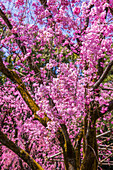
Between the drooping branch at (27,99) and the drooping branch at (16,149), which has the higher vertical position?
the drooping branch at (27,99)

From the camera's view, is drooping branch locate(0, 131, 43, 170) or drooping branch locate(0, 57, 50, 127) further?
drooping branch locate(0, 57, 50, 127)

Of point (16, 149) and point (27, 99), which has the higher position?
point (27, 99)

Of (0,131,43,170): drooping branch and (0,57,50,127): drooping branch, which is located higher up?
(0,57,50,127): drooping branch

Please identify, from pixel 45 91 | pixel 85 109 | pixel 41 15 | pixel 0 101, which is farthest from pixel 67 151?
pixel 0 101

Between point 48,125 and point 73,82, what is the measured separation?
107 cm

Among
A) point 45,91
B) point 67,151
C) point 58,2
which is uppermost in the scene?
point 58,2

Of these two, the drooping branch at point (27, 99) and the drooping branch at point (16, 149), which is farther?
the drooping branch at point (27, 99)

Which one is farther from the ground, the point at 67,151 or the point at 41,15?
the point at 41,15

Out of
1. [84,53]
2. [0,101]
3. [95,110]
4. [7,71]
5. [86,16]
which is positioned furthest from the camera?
[0,101]

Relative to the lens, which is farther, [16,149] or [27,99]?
[27,99]

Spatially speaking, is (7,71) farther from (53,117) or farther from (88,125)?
(88,125)

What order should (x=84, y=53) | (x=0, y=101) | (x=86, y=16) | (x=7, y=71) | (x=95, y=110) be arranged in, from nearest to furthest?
(x=84, y=53)
(x=95, y=110)
(x=7, y=71)
(x=86, y=16)
(x=0, y=101)

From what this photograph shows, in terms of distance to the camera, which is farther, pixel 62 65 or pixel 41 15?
pixel 41 15

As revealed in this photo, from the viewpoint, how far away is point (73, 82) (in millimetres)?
3520
